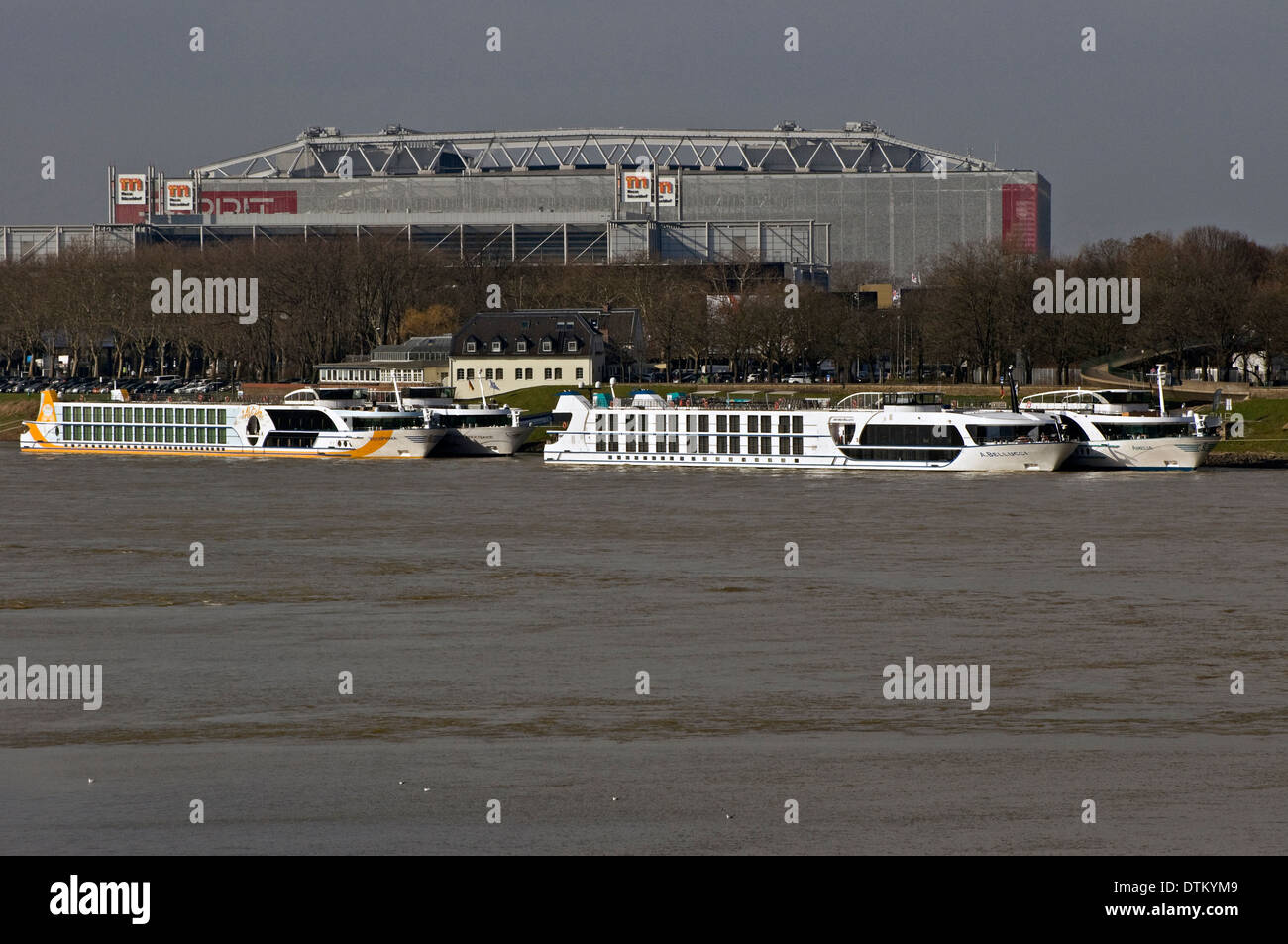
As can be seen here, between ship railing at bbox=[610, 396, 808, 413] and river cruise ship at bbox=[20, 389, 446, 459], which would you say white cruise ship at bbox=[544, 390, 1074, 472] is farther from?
river cruise ship at bbox=[20, 389, 446, 459]

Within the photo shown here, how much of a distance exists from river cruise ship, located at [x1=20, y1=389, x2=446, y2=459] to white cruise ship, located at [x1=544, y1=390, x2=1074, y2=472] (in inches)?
374

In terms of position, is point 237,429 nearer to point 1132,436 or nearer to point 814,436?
point 814,436

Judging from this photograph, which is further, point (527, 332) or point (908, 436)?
point (527, 332)

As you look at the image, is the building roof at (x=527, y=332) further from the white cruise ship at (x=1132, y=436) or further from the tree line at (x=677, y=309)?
the white cruise ship at (x=1132, y=436)

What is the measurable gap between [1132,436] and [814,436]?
13617mm

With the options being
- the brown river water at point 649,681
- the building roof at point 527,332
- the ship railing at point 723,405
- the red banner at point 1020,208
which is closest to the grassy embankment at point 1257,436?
the ship railing at point 723,405

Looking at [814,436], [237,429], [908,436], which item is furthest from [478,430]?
[908,436]

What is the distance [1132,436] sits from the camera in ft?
257

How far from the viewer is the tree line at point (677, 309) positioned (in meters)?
107

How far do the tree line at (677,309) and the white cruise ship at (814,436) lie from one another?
25.3 meters

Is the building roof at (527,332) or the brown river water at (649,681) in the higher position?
the building roof at (527,332)

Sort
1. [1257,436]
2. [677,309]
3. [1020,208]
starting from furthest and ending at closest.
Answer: [1020,208] → [677,309] → [1257,436]
